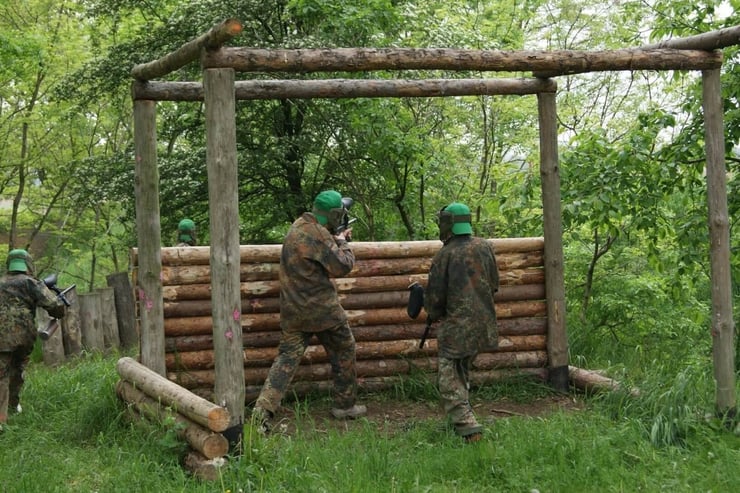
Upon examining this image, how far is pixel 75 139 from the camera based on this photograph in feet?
63.9

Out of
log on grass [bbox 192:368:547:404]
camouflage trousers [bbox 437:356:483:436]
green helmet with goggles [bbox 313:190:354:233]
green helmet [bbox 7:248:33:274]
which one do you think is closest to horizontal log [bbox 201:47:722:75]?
green helmet with goggles [bbox 313:190:354:233]

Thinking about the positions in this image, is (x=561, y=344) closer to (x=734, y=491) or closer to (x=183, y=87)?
(x=734, y=491)

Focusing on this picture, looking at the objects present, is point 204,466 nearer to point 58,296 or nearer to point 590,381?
point 58,296

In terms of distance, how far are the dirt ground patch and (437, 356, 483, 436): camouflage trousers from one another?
1.55ft

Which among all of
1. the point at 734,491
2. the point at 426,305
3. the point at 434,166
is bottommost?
the point at 734,491

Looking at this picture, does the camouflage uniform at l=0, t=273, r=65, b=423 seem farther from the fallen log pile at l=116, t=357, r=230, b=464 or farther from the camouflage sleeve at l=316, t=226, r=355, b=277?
the camouflage sleeve at l=316, t=226, r=355, b=277

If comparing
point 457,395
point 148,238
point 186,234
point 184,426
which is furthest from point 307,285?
point 186,234

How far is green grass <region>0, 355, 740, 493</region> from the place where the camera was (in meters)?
5.85

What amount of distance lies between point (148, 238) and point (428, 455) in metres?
3.53

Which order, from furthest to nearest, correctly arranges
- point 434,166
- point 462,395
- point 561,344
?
point 434,166
point 561,344
point 462,395

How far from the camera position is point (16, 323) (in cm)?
863

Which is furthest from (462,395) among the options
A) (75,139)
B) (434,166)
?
(75,139)

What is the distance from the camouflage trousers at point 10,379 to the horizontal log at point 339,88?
3.20 meters

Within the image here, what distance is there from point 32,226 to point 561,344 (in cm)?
1618
